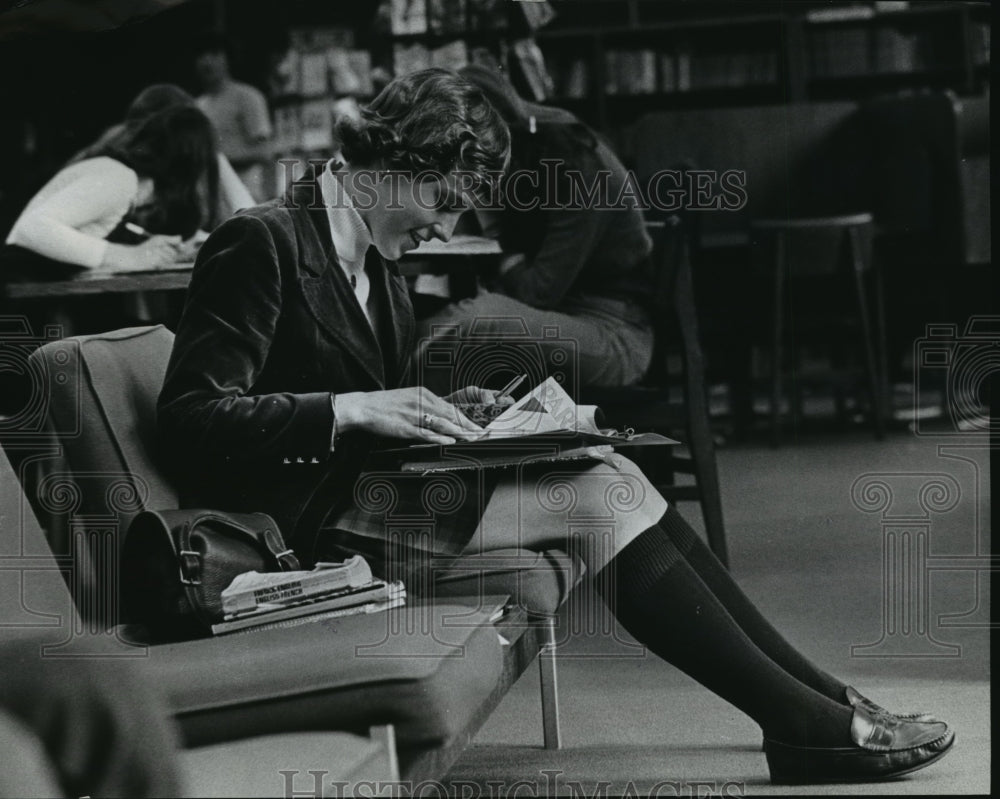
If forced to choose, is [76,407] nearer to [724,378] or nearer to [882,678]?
[882,678]

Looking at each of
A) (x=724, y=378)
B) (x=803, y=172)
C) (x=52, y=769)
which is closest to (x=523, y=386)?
(x=52, y=769)

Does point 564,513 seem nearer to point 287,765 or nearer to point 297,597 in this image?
point 297,597

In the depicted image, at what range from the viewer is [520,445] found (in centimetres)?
183

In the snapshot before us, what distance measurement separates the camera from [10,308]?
331cm

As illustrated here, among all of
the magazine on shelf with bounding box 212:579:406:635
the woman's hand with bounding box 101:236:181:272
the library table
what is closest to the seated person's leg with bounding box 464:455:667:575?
the magazine on shelf with bounding box 212:579:406:635

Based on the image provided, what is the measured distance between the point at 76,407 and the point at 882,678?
1.59 meters

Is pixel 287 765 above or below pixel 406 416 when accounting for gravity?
below

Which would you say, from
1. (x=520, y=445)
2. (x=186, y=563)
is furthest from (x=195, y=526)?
(x=520, y=445)

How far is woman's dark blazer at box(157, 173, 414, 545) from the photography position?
5.90 ft

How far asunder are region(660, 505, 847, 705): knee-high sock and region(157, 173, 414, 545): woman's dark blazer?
0.53 metres

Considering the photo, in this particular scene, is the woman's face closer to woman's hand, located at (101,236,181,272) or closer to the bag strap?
the bag strap

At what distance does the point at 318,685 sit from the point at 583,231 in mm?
1987

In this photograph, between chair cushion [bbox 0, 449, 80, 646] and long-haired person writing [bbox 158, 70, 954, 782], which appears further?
long-haired person writing [bbox 158, 70, 954, 782]

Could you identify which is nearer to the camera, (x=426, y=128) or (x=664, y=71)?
(x=426, y=128)
